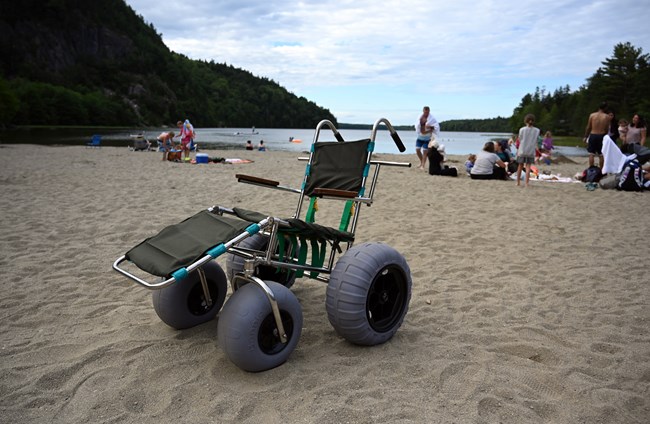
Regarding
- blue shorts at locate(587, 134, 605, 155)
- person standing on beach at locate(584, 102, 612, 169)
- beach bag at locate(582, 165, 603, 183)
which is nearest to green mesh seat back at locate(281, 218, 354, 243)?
beach bag at locate(582, 165, 603, 183)

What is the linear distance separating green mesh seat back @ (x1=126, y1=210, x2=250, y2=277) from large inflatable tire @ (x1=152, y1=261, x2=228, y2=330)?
41 cm

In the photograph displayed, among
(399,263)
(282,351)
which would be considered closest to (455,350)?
(399,263)

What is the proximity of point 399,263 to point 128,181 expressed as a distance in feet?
30.6

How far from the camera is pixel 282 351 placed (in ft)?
9.44

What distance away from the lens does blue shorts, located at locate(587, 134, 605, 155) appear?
11.5 metres

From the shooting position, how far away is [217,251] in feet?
8.94

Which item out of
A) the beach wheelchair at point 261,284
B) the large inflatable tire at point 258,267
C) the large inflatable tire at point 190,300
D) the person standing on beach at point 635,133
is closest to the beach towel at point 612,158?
the person standing on beach at point 635,133

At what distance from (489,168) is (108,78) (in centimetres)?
12228

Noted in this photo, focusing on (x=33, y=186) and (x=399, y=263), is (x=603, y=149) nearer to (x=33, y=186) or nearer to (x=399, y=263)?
(x=399, y=263)

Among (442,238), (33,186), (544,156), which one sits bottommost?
(33,186)

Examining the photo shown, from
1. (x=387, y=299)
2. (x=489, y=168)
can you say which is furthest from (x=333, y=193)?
(x=489, y=168)

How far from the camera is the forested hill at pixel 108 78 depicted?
261 feet

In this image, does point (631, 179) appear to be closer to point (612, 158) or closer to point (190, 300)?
point (612, 158)

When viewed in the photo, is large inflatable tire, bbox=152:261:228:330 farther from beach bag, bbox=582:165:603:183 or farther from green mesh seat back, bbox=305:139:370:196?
beach bag, bbox=582:165:603:183
